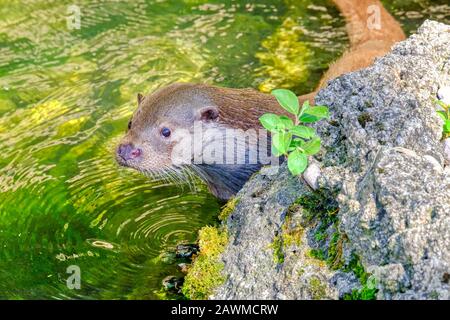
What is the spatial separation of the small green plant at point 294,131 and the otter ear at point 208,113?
1.05 m

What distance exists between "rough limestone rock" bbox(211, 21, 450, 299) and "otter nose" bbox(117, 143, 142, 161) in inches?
31.6

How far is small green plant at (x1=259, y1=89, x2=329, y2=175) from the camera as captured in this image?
305 cm

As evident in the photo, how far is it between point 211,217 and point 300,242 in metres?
1.23

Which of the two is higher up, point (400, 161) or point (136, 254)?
point (400, 161)

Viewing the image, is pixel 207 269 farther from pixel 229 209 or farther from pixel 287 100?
pixel 287 100

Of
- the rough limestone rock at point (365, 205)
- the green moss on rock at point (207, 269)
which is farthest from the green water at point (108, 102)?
the rough limestone rock at point (365, 205)

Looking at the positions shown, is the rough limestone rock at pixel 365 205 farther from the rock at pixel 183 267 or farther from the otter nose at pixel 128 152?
the otter nose at pixel 128 152

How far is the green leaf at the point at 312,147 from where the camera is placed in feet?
10.1

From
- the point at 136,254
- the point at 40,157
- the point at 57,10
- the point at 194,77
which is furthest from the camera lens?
the point at 57,10
